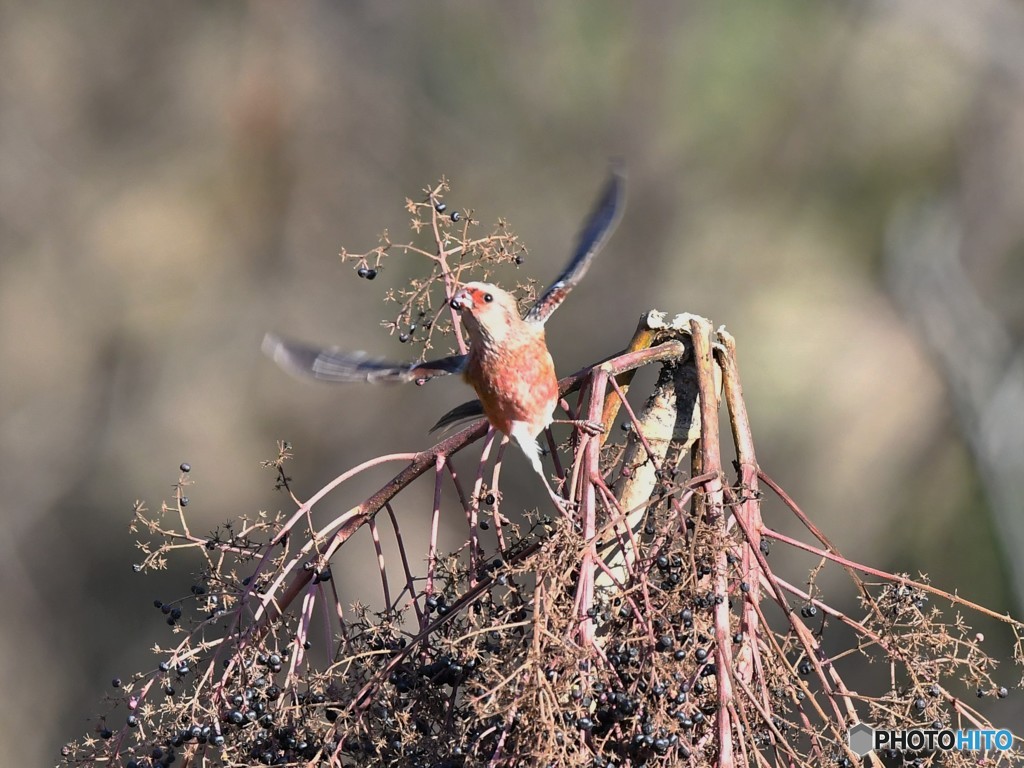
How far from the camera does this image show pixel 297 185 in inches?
192

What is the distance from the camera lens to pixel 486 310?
65.6 inches

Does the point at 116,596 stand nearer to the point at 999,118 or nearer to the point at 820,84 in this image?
the point at 820,84

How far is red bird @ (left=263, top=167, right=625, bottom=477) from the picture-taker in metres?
1.60

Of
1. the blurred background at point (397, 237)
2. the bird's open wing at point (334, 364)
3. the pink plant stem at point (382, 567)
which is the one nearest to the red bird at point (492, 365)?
the bird's open wing at point (334, 364)

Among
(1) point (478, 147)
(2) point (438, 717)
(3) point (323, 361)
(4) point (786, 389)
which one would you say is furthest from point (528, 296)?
(1) point (478, 147)

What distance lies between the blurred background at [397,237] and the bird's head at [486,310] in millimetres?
2489

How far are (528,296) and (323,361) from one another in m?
0.36

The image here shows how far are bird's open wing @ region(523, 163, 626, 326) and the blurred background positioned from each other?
7.66ft

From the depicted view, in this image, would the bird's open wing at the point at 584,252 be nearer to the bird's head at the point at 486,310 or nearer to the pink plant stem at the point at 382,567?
the bird's head at the point at 486,310

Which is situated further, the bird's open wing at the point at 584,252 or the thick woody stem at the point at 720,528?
the bird's open wing at the point at 584,252

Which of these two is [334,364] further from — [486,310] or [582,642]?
[582,642]

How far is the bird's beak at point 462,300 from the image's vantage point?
5.35ft

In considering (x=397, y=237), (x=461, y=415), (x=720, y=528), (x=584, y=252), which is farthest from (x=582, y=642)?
(x=397, y=237)

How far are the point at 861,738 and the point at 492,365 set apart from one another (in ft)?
2.27
